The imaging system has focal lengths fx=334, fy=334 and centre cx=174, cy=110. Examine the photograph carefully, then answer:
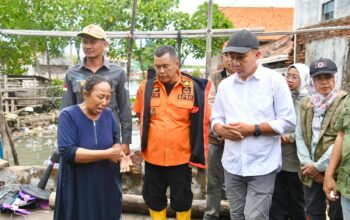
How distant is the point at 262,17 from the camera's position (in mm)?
26000

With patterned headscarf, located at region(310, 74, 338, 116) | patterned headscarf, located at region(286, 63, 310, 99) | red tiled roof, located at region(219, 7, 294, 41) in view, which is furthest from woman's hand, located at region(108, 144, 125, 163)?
red tiled roof, located at region(219, 7, 294, 41)

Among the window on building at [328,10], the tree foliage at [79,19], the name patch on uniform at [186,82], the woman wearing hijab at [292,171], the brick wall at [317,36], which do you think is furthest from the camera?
the tree foliage at [79,19]

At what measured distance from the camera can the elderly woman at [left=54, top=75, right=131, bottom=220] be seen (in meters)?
2.29

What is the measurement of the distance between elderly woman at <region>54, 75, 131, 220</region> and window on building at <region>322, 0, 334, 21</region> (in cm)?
1041

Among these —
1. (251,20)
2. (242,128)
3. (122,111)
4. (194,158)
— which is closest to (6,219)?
(122,111)

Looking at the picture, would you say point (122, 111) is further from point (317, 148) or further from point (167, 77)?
point (317, 148)

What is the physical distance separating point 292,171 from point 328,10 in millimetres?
9826

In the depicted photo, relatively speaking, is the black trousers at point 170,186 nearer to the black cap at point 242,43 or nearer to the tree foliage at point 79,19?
the black cap at point 242,43

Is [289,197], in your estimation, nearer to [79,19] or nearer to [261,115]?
[261,115]

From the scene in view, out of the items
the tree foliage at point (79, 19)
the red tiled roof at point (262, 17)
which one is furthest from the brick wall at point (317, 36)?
the red tiled roof at point (262, 17)

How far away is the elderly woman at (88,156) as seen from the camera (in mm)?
2285

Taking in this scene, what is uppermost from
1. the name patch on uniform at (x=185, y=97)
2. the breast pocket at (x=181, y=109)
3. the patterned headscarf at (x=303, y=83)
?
the patterned headscarf at (x=303, y=83)

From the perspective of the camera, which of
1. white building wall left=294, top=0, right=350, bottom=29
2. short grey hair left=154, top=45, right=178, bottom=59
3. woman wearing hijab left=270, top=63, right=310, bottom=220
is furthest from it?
white building wall left=294, top=0, right=350, bottom=29

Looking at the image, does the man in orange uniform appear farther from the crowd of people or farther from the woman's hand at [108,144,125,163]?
the woman's hand at [108,144,125,163]
